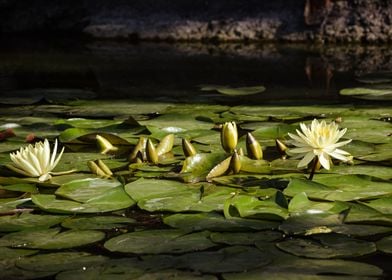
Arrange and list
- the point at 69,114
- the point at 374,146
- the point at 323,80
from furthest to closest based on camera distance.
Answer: the point at 323,80
the point at 69,114
the point at 374,146

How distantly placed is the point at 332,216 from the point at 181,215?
0.92 ft

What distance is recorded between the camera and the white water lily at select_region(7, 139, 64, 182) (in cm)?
182

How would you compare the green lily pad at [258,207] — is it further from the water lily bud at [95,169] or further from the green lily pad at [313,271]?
the water lily bud at [95,169]

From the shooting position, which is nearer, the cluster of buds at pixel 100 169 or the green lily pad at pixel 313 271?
the green lily pad at pixel 313 271

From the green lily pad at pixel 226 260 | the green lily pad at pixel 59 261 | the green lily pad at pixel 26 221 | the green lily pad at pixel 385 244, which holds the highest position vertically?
the green lily pad at pixel 26 221

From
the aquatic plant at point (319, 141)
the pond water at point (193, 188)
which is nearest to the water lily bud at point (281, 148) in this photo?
the pond water at point (193, 188)

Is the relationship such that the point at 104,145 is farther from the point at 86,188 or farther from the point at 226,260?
the point at 226,260

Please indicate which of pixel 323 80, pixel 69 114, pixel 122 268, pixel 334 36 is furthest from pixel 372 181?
pixel 334 36

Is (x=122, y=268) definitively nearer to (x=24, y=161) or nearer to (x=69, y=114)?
(x=24, y=161)

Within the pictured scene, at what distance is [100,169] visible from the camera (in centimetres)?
192

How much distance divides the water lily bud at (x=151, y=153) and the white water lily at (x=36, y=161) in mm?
243

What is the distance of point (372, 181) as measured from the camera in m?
1.78

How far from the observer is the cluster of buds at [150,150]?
2.01m

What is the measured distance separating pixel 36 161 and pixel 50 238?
0.38 metres
